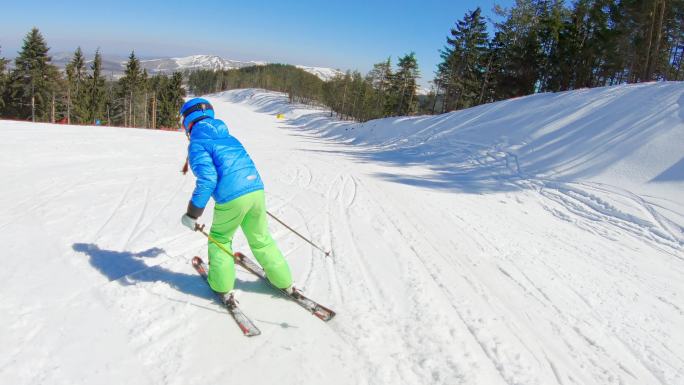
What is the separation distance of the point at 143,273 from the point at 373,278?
2713 mm

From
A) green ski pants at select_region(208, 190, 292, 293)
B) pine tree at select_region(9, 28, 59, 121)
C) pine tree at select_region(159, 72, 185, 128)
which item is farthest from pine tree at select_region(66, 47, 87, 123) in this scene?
green ski pants at select_region(208, 190, 292, 293)

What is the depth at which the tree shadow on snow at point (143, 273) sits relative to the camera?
3.85 m

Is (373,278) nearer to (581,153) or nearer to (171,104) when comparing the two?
(581,153)

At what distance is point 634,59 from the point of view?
26.3 metres

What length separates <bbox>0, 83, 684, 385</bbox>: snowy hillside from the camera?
2865 millimetres

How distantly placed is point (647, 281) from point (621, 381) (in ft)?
8.56

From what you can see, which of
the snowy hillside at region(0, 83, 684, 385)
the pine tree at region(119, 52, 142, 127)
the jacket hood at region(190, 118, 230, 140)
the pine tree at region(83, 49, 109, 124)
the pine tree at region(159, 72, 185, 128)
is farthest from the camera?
the pine tree at region(159, 72, 185, 128)

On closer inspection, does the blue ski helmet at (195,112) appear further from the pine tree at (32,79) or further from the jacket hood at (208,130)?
the pine tree at (32,79)

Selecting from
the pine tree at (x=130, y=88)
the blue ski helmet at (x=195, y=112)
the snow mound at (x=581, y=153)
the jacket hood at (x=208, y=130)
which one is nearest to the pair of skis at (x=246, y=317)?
the jacket hood at (x=208, y=130)

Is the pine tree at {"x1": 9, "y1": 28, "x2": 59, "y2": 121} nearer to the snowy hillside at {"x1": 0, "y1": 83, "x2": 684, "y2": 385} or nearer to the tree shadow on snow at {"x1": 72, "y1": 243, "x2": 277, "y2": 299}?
the snowy hillside at {"x1": 0, "y1": 83, "x2": 684, "y2": 385}

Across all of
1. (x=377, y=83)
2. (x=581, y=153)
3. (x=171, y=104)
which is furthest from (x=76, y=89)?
(x=581, y=153)

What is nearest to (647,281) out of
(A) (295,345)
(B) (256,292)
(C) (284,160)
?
(A) (295,345)

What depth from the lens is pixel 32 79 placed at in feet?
110

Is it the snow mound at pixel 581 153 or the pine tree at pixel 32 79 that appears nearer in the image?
the snow mound at pixel 581 153
